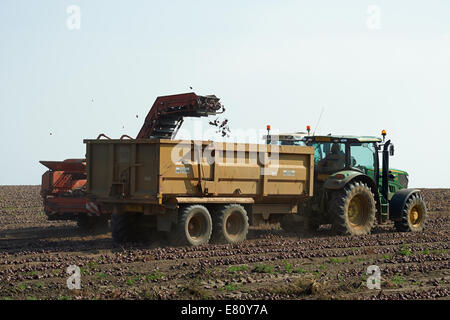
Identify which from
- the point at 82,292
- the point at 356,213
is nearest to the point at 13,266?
the point at 82,292

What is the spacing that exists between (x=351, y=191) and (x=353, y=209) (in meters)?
0.80

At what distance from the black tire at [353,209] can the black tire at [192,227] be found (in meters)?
3.58

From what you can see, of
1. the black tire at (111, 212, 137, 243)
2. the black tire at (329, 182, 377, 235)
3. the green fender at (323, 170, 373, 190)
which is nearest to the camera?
the black tire at (111, 212, 137, 243)

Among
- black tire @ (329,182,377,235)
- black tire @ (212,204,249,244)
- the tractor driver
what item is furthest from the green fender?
black tire @ (212,204,249,244)

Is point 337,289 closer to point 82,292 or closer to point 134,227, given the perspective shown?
point 82,292

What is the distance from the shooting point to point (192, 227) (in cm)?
1341

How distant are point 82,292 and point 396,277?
196 inches

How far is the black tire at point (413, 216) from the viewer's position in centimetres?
1670

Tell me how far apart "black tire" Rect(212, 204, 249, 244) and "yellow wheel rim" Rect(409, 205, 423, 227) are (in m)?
5.70

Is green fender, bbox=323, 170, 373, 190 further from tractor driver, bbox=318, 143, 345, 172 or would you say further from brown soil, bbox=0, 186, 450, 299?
brown soil, bbox=0, 186, 450, 299

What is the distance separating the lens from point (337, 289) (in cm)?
908

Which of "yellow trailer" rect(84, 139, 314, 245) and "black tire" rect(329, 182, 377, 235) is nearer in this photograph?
"yellow trailer" rect(84, 139, 314, 245)

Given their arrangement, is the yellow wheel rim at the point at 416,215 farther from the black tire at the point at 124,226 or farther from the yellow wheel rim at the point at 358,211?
the black tire at the point at 124,226

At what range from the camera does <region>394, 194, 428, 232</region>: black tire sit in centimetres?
1670
